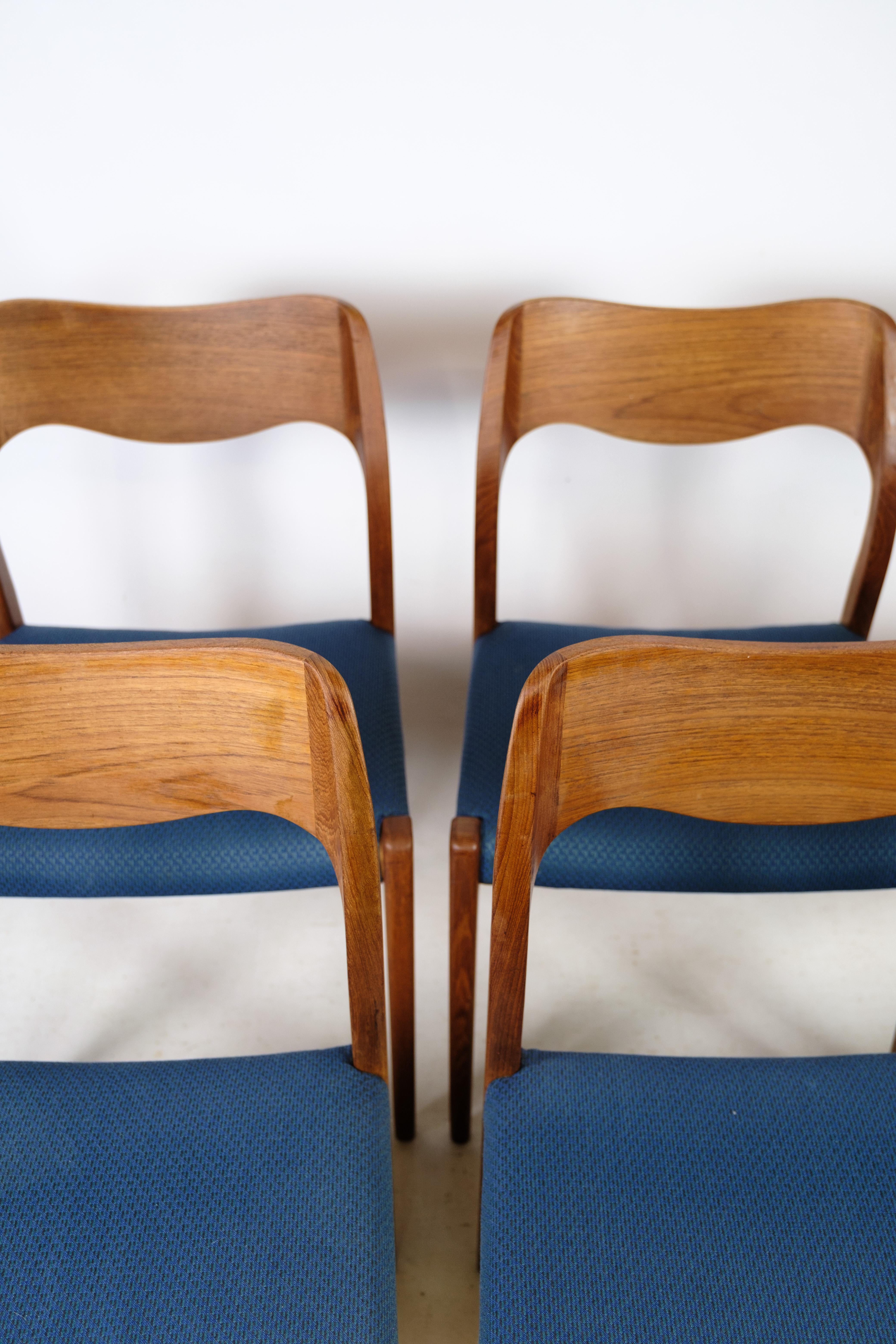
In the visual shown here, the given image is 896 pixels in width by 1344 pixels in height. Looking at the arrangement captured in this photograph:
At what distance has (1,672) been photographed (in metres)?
0.57

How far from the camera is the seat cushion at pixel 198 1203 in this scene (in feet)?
1.76

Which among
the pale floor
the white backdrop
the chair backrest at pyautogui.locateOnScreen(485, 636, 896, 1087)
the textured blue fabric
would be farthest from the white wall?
the chair backrest at pyautogui.locateOnScreen(485, 636, 896, 1087)

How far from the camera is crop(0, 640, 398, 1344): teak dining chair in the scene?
54 centimetres

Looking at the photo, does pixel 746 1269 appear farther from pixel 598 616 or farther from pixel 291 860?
pixel 598 616

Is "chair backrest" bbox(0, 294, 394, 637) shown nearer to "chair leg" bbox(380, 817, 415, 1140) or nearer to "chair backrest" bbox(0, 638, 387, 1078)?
"chair leg" bbox(380, 817, 415, 1140)

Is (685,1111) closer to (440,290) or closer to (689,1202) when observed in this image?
(689,1202)

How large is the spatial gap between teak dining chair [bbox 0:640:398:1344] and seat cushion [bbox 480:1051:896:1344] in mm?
91

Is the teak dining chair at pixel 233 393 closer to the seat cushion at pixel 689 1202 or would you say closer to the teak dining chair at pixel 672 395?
the teak dining chair at pixel 672 395

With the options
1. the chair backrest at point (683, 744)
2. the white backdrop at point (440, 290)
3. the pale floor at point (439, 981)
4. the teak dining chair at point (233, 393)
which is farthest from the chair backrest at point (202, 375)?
the chair backrest at point (683, 744)

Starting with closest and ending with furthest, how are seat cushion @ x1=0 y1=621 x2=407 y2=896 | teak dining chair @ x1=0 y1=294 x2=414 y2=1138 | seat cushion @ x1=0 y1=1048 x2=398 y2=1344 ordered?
seat cushion @ x1=0 y1=1048 x2=398 y2=1344 < seat cushion @ x1=0 y1=621 x2=407 y2=896 < teak dining chair @ x1=0 y1=294 x2=414 y2=1138

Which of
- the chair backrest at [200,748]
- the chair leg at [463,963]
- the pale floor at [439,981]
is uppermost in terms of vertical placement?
the chair backrest at [200,748]

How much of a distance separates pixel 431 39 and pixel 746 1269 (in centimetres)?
135

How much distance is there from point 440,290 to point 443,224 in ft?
0.28

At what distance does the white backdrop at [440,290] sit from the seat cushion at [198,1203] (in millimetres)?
432
